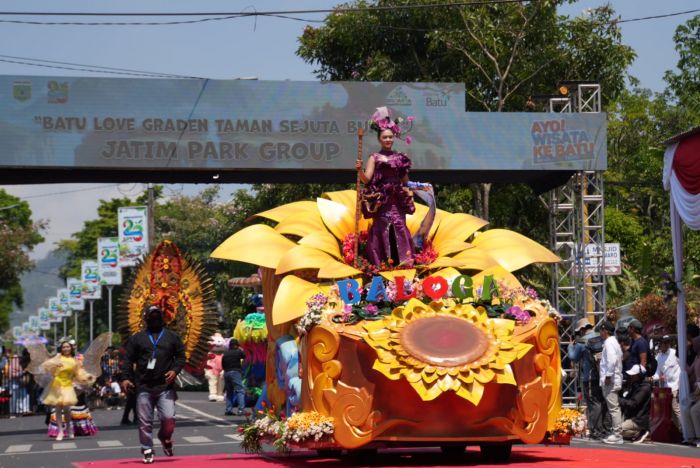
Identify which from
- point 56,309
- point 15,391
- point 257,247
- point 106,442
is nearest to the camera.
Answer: point 257,247

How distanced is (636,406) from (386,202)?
260 inches

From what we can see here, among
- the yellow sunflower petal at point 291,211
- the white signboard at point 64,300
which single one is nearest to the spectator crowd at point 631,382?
the yellow sunflower petal at point 291,211

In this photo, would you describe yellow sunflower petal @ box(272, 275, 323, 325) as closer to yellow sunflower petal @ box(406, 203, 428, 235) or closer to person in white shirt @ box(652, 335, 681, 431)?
yellow sunflower petal @ box(406, 203, 428, 235)

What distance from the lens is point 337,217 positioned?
16828 mm

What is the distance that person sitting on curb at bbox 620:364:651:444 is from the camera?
20.4 meters

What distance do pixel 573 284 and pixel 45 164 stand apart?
10883 millimetres

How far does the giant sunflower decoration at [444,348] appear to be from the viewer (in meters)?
13.7

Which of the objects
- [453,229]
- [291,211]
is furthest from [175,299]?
[453,229]

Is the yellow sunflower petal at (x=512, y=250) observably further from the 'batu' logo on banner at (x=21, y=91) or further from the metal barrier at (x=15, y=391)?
the metal barrier at (x=15, y=391)

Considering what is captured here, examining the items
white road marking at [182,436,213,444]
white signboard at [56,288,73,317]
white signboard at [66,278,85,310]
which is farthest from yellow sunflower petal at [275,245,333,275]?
white signboard at [56,288,73,317]

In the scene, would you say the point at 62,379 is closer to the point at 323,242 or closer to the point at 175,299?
the point at 175,299

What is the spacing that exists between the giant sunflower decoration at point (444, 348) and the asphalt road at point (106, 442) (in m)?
4.93

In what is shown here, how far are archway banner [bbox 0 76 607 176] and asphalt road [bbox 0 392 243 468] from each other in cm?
500

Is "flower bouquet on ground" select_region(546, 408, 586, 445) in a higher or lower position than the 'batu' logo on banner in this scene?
lower
